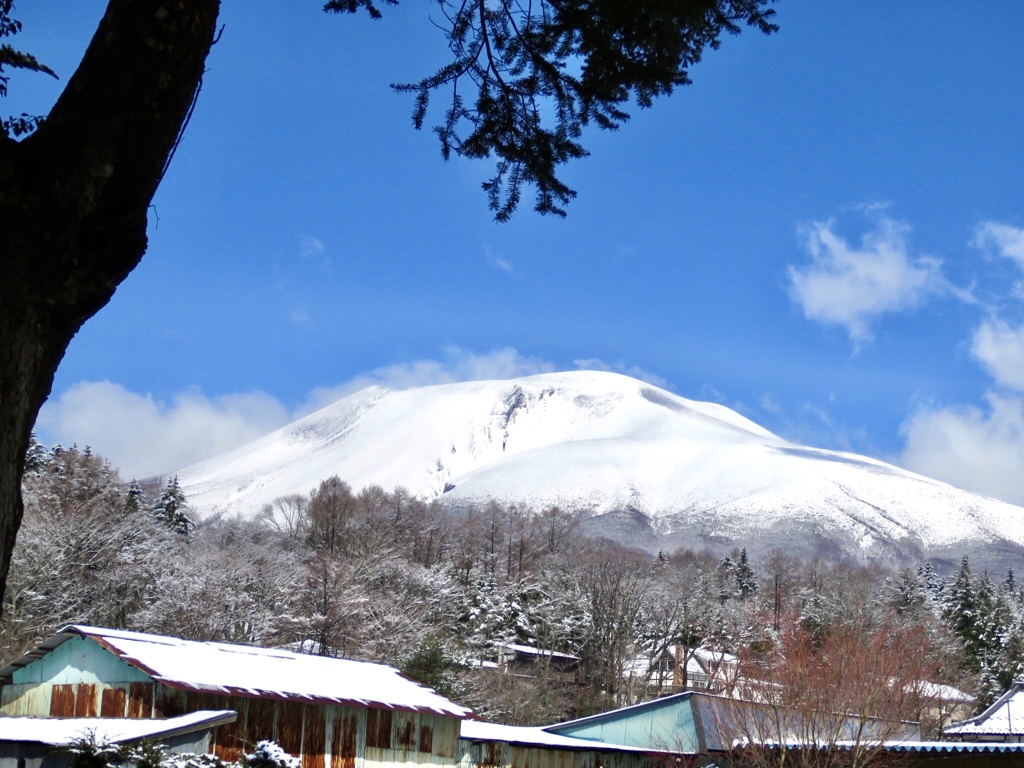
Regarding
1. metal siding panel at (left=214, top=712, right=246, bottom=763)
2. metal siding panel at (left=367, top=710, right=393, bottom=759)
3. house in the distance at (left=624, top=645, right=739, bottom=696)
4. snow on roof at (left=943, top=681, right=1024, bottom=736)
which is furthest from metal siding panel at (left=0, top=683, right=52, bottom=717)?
house in the distance at (left=624, top=645, right=739, bottom=696)

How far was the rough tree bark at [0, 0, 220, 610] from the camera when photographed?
3.39 metres

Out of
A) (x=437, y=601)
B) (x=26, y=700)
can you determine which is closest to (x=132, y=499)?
(x=437, y=601)

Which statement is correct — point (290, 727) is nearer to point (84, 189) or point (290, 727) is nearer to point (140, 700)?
point (140, 700)

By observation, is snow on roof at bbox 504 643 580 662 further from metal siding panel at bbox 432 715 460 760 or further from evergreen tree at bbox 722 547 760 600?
metal siding panel at bbox 432 715 460 760

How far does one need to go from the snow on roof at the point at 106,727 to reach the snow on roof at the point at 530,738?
8.02 metres

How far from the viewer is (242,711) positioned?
66.0ft

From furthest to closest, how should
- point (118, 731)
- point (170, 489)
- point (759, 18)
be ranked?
point (170, 489) < point (118, 731) < point (759, 18)

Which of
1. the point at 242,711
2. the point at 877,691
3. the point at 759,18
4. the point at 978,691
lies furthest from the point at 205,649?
the point at 978,691

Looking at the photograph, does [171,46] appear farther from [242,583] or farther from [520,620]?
[520,620]

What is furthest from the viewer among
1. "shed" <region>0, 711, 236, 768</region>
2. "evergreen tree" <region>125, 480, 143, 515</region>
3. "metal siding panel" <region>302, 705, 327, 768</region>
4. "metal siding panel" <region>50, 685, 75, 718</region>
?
"evergreen tree" <region>125, 480, 143, 515</region>

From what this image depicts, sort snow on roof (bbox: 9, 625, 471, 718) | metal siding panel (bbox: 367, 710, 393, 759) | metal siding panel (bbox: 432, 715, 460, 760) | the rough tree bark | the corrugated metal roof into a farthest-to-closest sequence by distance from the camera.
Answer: metal siding panel (bbox: 432, 715, 460, 760) → metal siding panel (bbox: 367, 710, 393, 759) → snow on roof (bbox: 9, 625, 471, 718) → the corrugated metal roof → the rough tree bark

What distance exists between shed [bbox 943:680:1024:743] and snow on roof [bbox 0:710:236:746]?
22960 millimetres

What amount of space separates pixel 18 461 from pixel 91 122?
Result: 1.25 m

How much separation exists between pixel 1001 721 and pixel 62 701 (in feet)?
95.0
